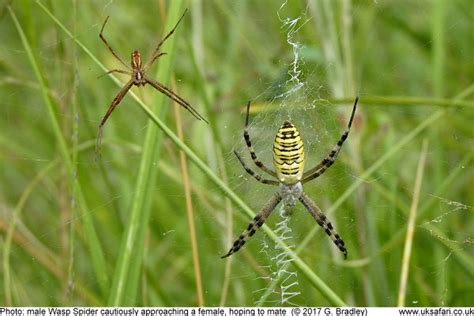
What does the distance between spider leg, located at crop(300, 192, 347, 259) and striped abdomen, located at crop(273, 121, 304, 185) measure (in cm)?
41

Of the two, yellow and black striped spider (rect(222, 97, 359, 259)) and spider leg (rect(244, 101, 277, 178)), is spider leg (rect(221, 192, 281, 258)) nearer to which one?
yellow and black striped spider (rect(222, 97, 359, 259))

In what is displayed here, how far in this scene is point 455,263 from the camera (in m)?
3.03

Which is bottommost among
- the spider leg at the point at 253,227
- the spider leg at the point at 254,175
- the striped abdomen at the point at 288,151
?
the striped abdomen at the point at 288,151

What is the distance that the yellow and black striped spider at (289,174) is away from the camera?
223cm

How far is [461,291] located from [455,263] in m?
0.48

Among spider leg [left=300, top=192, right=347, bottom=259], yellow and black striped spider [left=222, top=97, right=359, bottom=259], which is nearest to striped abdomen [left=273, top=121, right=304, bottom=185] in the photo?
yellow and black striped spider [left=222, top=97, right=359, bottom=259]

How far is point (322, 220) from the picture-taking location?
9.75ft

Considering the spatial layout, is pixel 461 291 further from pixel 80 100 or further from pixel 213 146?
pixel 80 100

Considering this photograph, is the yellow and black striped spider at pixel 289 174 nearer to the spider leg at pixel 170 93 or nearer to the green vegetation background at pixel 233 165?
the green vegetation background at pixel 233 165

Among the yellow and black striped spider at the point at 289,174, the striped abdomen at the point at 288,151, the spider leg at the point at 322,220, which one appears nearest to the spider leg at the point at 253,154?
the yellow and black striped spider at the point at 289,174

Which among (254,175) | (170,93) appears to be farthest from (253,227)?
(170,93)

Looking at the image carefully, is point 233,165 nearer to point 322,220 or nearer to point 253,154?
point 253,154

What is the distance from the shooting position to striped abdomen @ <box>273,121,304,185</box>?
2.21m

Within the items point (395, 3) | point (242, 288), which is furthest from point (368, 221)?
point (395, 3)
